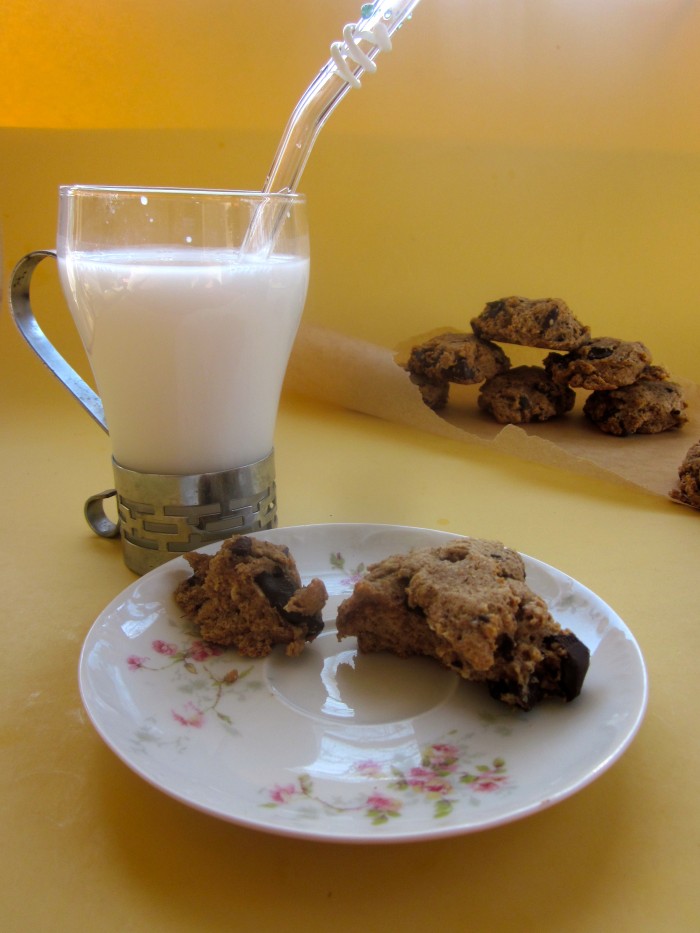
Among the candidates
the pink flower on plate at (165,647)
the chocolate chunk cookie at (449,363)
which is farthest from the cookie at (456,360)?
the pink flower on plate at (165,647)

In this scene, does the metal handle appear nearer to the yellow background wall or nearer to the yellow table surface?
the yellow table surface

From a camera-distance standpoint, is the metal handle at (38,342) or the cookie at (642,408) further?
the cookie at (642,408)

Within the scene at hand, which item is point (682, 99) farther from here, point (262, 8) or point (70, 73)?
point (70, 73)

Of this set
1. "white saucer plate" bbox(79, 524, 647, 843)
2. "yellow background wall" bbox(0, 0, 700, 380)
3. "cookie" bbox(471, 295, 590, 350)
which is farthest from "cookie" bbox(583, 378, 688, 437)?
"white saucer plate" bbox(79, 524, 647, 843)

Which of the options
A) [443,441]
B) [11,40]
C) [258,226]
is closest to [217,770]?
[258,226]

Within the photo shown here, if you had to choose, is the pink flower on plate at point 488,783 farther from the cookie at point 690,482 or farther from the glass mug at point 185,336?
the cookie at point 690,482

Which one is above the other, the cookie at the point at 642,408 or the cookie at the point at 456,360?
the cookie at the point at 456,360
